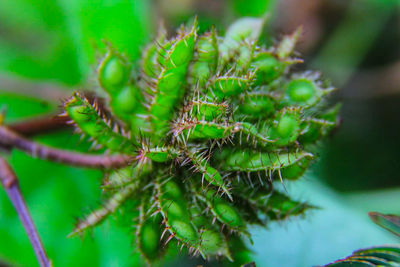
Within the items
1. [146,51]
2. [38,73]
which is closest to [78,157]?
[146,51]

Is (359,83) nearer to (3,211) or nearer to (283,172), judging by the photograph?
(283,172)

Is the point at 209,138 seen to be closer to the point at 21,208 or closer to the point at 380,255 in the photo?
the point at 380,255

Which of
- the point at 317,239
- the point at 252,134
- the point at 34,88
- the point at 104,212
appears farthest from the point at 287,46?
the point at 34,88

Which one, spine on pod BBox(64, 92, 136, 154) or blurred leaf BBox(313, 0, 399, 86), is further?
blurred leaf BBox(313, 0, 399, 86)

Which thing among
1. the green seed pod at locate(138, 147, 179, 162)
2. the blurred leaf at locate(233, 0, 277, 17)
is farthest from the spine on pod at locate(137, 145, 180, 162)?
the blurred leaf at locate(233, 0, 277, 17)

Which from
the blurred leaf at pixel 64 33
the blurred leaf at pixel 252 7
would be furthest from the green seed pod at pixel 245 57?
the blurred leaf at pixel 252 7

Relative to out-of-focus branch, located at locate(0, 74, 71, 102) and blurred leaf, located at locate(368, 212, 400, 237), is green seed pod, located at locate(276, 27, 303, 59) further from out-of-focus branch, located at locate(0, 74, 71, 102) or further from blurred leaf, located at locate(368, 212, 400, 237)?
out-of-focus branch, located at locate(0, 74, 71, 102)
